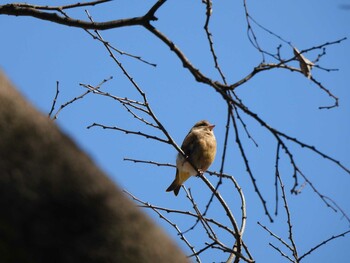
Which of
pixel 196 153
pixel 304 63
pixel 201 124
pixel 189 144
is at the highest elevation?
pixel 201 124

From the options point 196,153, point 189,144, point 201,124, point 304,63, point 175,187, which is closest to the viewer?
point 304,63

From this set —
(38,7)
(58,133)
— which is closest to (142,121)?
(38,7)

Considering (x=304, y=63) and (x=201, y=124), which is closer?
(x=304, y=63)

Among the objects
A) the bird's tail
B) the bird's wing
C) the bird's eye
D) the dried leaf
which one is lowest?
the dried leaf

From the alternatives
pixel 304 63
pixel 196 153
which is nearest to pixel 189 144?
pixel 196 153

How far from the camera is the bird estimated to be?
7.95 meters

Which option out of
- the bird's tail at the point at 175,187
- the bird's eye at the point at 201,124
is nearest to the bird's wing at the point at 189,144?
the bird's eye at the point at 201,124

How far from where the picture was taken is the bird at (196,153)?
7945 millimetres

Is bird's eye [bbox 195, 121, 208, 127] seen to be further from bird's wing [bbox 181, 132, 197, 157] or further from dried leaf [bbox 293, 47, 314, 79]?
dried leaf [bbox 293, 47, 314, 79]

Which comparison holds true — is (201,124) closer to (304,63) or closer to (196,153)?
(196,153)

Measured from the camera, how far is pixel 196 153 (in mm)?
8031

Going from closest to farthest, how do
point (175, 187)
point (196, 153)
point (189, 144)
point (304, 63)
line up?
point (304, 63), point (196, 153), point (189, 144), point (175, 187)

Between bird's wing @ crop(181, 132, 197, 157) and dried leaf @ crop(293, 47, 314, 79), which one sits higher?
bird's wing @ crop(181, 132, 197, 157)

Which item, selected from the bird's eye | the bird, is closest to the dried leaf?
the bird
